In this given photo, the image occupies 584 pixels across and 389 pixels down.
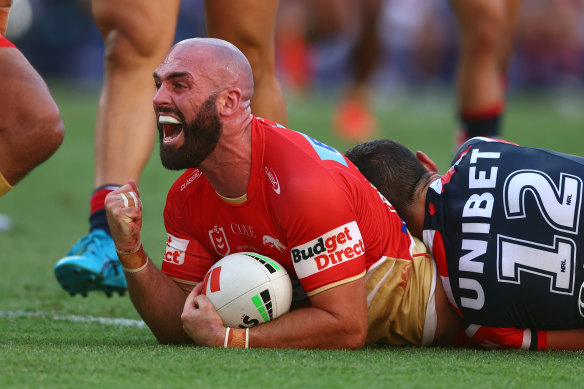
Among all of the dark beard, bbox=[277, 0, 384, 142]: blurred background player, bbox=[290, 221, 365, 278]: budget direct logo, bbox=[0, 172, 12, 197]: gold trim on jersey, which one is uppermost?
the dark beard

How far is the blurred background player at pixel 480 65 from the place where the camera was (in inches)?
224

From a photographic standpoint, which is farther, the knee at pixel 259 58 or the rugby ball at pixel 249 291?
the knee at pixel 259 58

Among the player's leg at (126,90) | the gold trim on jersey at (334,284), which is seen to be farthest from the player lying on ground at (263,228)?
the player's leg at (126,90)

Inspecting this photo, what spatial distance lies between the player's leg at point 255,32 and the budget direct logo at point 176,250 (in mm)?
1138

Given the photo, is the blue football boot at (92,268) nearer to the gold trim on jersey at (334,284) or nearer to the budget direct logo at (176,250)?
the budget direct logo at (176,250)

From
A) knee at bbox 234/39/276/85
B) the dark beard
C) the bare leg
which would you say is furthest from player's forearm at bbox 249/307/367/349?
knee at bbox 234/39/276/85

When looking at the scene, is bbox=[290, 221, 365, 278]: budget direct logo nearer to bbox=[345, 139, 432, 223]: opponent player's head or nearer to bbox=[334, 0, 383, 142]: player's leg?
bbox=[345, 139, 432, 223]: opponent player's head

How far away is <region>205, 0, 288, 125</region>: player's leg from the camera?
14.2ft

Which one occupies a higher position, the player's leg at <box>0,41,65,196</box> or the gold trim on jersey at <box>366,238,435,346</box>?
the player's leg at <box>0,41,65,196</box>

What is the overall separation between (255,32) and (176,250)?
1303 millimetres

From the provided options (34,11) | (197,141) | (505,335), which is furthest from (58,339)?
(34,11)

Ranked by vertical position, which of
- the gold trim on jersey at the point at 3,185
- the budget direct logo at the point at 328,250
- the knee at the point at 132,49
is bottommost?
the budget direct logo at the point at 328,250

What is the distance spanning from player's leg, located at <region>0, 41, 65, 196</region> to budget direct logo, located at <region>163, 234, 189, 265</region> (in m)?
0.53

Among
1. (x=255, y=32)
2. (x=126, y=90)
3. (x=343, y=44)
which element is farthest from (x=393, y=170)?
(x=343, y=44)
